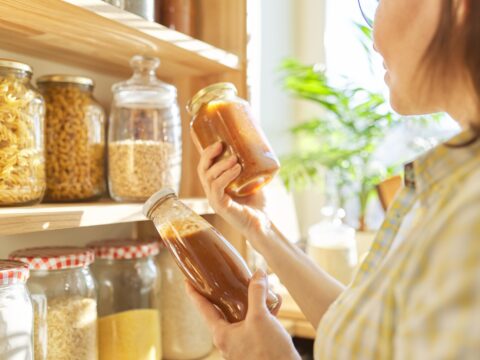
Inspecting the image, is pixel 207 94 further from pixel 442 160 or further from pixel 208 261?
pixel 442 160

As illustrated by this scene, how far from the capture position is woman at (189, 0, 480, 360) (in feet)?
1.24

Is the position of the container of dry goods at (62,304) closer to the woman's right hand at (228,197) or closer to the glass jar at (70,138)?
the glass jar at (70,138)

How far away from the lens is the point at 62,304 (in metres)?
0.76

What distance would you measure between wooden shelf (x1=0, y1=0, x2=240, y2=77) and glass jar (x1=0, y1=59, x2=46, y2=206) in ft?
0.26

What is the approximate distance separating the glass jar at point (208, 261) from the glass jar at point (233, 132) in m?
0.13

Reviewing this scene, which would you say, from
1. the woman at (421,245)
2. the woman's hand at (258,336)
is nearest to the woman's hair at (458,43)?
the woman at (421,245)

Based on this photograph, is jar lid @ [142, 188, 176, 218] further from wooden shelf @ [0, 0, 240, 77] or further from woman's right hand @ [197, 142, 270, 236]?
wooden shelf @ [0, 0, 240, 77]

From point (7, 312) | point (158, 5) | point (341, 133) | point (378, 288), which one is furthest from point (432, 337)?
point (341, 133)

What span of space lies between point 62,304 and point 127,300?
166 millimetres

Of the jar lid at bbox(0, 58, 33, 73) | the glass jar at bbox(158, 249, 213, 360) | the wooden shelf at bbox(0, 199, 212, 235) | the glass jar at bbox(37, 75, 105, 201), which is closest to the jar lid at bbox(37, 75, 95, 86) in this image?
the glass jar at bbox(37, 75, 105, 201)

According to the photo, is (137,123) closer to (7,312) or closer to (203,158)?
(203,158)

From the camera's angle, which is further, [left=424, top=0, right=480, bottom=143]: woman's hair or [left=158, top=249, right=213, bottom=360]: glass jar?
[left=158, top=249, right=213, bottom=360]: glass jar

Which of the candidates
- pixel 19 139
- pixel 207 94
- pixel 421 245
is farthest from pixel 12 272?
pixel 421 245

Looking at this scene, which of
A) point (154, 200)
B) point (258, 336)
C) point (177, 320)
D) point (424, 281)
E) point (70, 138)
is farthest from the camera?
point (177, 320)
